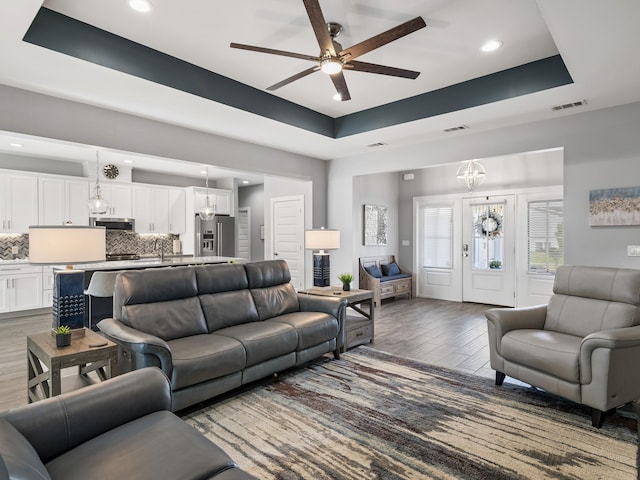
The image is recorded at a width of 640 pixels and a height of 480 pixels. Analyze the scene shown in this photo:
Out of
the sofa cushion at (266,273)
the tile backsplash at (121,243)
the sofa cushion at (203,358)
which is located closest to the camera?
the sofa cushion at (203,358)

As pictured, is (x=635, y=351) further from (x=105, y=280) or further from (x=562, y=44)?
(x=105, y=280)

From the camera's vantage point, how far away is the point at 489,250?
22.7 ft

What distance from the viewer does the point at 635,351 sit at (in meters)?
2.52

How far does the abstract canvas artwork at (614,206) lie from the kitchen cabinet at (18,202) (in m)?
8.14

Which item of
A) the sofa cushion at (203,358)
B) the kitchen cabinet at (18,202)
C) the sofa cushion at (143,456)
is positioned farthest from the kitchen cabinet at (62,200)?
the sofa cushion at (143,456)

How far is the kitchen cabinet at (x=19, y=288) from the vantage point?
5859 mm

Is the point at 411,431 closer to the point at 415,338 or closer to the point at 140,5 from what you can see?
the point at 415,338

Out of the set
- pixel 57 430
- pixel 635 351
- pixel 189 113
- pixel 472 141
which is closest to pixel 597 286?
pixel 635 351

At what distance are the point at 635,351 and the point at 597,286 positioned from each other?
0.74 m

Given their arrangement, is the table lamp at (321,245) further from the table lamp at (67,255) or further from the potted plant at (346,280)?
the table lamp at (67,255)

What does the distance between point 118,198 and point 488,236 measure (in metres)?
7.12

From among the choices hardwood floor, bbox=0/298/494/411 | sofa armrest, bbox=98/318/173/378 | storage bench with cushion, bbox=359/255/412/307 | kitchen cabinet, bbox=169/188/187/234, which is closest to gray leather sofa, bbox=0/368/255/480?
sofa armrest, bbox=98/318/173/378

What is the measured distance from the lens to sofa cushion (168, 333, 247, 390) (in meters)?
2.55

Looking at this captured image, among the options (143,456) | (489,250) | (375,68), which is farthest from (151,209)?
(143,456)
